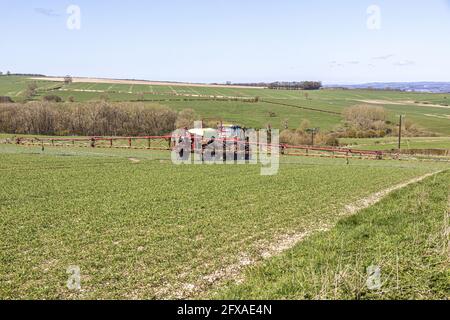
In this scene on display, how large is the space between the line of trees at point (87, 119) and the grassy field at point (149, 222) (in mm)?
56405

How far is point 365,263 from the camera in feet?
29.7

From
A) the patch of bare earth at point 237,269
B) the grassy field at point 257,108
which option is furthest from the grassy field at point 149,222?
the grassy field at point 257,108

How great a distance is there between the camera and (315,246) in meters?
10.9

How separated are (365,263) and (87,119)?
256 feet

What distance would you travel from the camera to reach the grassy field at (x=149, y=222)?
9055 millimetres

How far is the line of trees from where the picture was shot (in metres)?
77.8

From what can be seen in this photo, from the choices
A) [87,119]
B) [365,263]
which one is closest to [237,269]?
[365,263]

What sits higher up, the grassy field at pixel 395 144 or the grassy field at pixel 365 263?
the grassy field at pixel 365 263

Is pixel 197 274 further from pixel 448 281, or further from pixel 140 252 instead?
pixel 448 281

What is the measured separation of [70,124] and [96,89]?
53.6 m

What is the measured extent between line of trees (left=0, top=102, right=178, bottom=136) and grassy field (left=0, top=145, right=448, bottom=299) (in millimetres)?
56405

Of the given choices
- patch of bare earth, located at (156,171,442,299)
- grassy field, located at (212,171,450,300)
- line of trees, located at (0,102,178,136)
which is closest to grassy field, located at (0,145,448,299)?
patch of bare earth, located at (156,171,442,299)

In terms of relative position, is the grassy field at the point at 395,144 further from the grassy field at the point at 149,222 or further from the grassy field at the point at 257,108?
the grassy field at the point at 149,222

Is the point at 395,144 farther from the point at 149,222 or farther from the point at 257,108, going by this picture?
the point at 149,222
